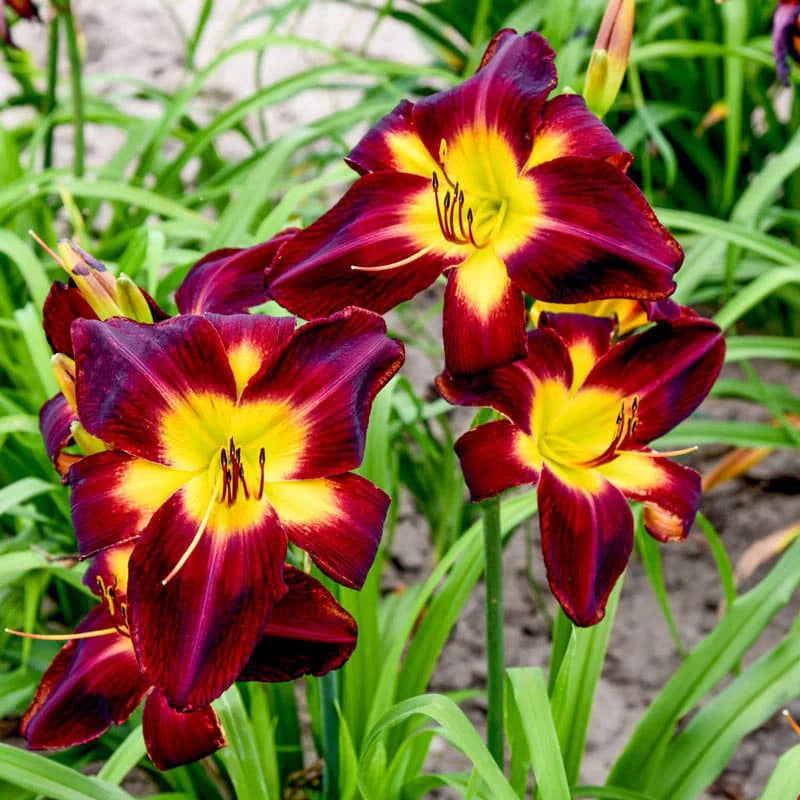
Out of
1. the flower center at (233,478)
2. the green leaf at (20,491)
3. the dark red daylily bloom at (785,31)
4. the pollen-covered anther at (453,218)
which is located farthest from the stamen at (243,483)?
the dark red daylily bloom at (785,31)

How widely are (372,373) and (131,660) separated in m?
0.32

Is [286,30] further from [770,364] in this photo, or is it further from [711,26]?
[770,364]

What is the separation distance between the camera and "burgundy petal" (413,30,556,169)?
76 cm

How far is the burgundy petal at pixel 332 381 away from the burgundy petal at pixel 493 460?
84mm

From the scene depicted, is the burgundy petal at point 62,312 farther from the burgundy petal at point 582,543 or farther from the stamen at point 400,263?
the burgundy petal at point 582,543

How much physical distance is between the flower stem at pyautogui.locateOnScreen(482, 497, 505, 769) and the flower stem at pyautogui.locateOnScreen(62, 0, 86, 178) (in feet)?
4.04

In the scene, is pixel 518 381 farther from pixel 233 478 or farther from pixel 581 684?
pixel 581 684

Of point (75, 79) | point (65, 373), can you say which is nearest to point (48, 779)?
point (65, 373)

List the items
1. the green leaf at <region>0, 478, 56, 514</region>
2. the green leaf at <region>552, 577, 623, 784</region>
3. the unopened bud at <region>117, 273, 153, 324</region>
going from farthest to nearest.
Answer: the green leaf at <region>0, 478, 56, 514</region> < the green leaf at <region>552, 577, 623, 784</region> < the unopened bud at <region>117, 273, 153, 324</region>

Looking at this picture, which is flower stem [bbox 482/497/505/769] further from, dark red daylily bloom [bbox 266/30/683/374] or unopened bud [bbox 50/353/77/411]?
unopened bud [bbox 50/353/77/411]

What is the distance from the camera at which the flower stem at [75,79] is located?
1720 millimetres

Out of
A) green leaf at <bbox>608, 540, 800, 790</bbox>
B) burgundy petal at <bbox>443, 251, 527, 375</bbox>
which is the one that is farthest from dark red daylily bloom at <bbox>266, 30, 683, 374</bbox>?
green leaf at <bbox>608, 540, 800, 790</bbox>

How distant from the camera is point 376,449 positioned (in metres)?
1.16

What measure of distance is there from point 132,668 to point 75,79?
1.21m
